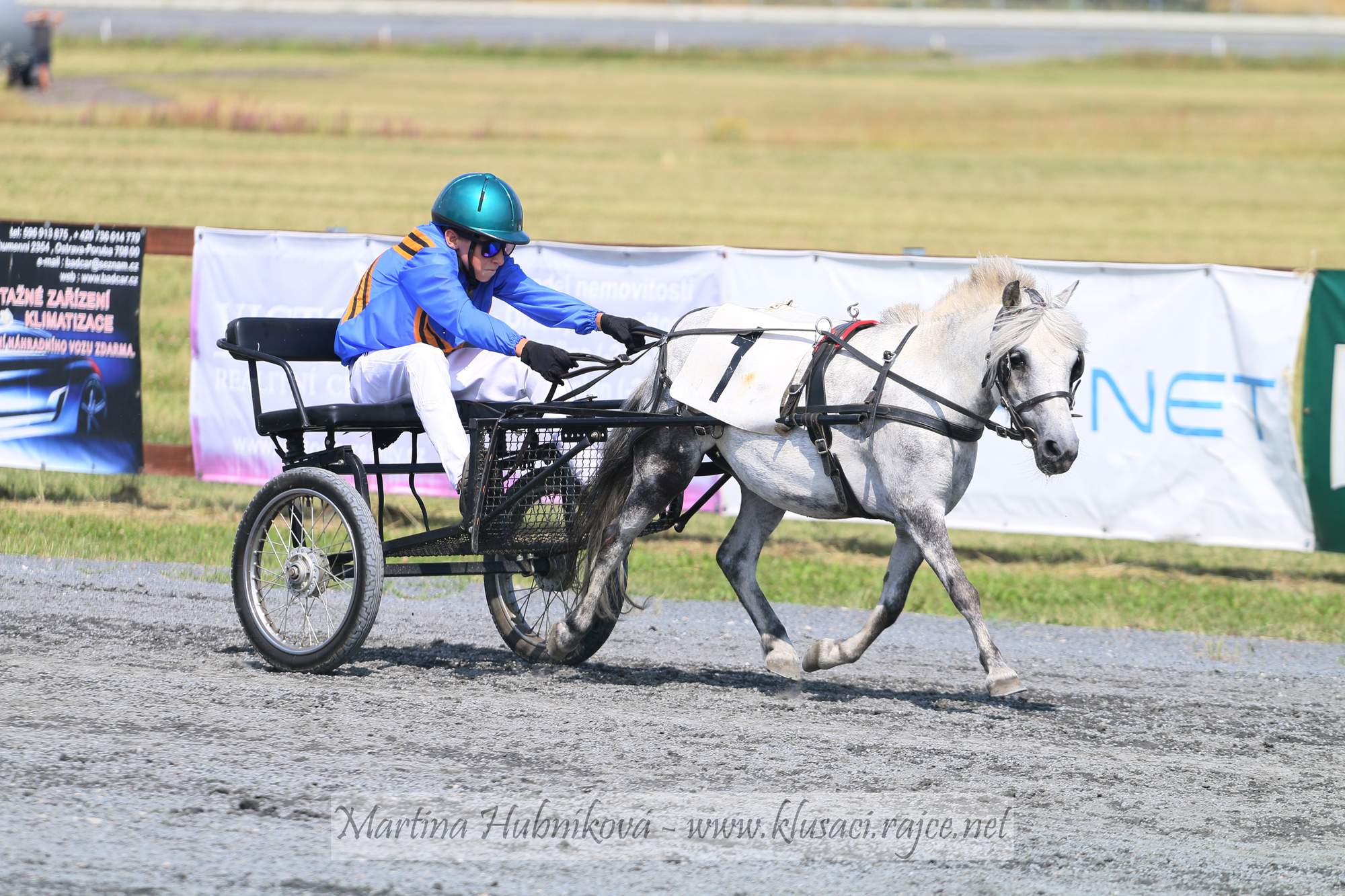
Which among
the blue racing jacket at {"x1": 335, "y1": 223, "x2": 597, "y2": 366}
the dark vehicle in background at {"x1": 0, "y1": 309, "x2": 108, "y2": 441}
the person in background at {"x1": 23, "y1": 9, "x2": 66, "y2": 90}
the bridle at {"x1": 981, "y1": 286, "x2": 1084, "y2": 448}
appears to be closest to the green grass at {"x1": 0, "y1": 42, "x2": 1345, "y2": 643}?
the dark vehicle in background at {"x1": 0, "y1": 309, "x2": 108, "y2": 441}

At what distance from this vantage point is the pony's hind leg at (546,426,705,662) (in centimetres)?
703

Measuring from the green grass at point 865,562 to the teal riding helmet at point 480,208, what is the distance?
3223 mm

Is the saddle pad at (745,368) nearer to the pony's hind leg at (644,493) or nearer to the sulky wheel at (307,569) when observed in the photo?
the pony's hind leg at (644,493)

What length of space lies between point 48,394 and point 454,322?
5427 millimetres

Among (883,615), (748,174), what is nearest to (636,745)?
(883,615)

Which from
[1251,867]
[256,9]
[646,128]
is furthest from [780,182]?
[256,9]

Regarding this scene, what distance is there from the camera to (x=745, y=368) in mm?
6863

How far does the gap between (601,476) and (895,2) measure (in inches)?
2736

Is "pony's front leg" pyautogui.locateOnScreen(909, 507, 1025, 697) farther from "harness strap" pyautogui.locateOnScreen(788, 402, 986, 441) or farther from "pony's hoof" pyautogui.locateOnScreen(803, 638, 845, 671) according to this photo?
"pony's hoof" pyautogui.locateOnScreen(803, 638, 845, 671)

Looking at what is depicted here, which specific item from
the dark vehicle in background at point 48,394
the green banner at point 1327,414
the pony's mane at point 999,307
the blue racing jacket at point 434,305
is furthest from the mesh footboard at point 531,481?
the dark vehicle in background at point 48,394

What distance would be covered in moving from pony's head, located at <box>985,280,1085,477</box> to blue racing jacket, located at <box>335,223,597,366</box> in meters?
1.89

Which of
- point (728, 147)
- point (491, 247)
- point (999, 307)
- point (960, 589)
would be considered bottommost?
point (960, 589)

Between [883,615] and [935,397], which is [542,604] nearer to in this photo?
[883,615]

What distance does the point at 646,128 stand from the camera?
37.2 meters
